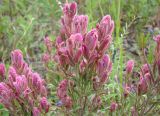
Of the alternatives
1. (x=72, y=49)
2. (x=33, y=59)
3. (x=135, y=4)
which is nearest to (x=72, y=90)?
(x=72, y=49)

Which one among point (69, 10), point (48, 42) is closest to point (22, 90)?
point (69, 10)

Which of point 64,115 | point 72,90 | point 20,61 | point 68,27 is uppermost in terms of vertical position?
point 68,27

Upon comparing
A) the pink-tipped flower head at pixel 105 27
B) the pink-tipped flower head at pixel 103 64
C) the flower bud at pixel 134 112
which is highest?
the pink-tipped flower head at pixel 105 27

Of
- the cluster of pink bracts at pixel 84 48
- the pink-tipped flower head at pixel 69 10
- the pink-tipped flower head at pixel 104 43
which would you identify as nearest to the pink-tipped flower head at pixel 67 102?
the cluster of pink bracts at pixel 84 48

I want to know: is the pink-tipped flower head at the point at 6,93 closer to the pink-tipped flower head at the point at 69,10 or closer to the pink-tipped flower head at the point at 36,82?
the pink-tipped flower head at the point at 36,82

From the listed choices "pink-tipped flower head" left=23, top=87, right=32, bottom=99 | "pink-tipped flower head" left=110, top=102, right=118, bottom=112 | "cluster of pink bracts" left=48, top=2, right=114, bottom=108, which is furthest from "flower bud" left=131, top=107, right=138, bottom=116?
"pink-tipped flower head" left=23, top=87, right=32, bottom=99

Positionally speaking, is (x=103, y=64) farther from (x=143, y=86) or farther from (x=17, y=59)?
(x=17, y=59)

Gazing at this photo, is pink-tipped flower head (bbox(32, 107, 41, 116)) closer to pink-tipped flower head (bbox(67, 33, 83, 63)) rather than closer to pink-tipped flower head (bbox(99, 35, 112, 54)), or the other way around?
pink-tipped flower head (bbox(67, 33, 83, 63))

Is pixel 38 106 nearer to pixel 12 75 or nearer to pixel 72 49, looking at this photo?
pixel 12 75
